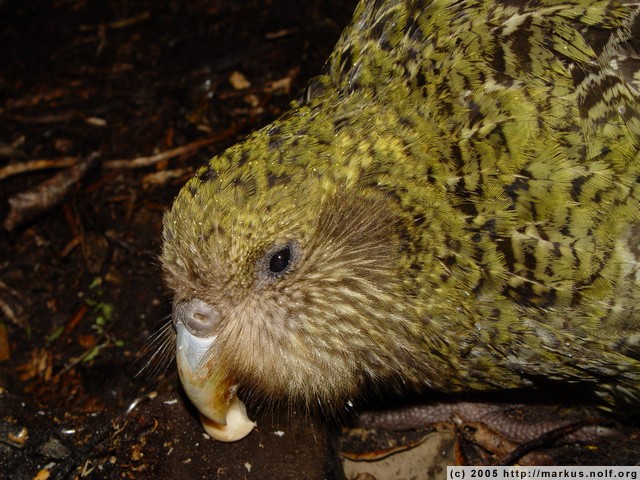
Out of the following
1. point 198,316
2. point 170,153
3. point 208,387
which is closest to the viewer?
point 198,316

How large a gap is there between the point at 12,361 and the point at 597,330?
2895 millimetres

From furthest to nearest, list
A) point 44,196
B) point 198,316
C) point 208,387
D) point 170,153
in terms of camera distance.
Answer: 1. point 170,153
2. point 44,196
3. point 208,387
4. point 198,316

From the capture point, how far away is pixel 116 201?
4.22 metres

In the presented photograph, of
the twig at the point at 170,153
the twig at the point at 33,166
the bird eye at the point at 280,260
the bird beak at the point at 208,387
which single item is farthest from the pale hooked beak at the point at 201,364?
the twig at the point at 33,166

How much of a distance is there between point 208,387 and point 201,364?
0.12 metres

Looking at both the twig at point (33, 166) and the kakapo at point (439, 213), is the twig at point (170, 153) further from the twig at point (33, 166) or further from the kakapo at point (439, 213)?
the kakapo at point (439, 213)

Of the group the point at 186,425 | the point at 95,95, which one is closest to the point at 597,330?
the point at 186,425

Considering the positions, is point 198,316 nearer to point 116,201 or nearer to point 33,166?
point 116,201

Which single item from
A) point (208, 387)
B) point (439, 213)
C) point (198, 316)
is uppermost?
point (439, 213)

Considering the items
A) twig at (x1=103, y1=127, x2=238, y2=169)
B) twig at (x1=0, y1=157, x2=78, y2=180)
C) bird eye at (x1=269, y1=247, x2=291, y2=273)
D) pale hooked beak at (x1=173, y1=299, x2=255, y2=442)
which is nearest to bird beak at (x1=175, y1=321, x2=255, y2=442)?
pale hooked beak at (x1=173, y1=299, x2=255, y2=442)

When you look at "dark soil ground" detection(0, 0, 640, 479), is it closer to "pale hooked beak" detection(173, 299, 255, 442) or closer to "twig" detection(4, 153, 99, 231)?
"twig" detection(4, 153, 99, 231)

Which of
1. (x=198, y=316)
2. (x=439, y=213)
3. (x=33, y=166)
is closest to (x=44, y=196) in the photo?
(x=33, y=166)

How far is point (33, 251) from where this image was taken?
161 inches

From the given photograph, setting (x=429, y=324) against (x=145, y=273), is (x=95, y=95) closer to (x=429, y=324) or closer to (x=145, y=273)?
(x=145, y=273)
